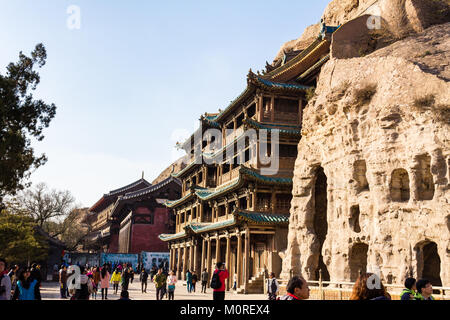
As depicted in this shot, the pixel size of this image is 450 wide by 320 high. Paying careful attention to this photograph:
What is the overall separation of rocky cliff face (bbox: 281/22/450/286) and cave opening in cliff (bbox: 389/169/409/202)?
36 mm

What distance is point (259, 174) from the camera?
2681 cm

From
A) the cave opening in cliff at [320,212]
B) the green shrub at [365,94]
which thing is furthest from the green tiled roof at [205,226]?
the green shrub at [365,94]

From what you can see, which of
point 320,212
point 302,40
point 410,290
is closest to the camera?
point 410,290

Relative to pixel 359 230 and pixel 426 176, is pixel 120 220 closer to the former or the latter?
pixel 359 230

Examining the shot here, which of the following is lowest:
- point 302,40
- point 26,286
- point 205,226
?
point 26,286

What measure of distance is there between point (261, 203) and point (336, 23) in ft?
57.3

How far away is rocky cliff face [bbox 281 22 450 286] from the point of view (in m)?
14.4

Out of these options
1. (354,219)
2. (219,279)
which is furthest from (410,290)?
(354,219)

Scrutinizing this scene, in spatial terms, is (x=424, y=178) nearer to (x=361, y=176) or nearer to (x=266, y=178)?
(x=361, y=176)

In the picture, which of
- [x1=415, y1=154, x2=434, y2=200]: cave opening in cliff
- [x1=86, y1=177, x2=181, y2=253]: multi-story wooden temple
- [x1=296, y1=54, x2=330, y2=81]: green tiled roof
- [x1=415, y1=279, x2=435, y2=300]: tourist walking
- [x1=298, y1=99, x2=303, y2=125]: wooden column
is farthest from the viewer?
[x1=86, y1=177, x2=181, y2=253]: multi-story wooden temple

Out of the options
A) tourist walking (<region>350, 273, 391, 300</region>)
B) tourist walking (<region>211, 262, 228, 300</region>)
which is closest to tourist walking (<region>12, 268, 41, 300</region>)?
tourist walking (<region>211, 262, 228, 300</region>)

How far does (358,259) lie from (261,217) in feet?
27.8

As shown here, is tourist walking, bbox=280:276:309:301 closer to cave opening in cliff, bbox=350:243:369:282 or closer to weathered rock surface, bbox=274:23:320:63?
cave opening in cliff, bbox=350:243:369:282
